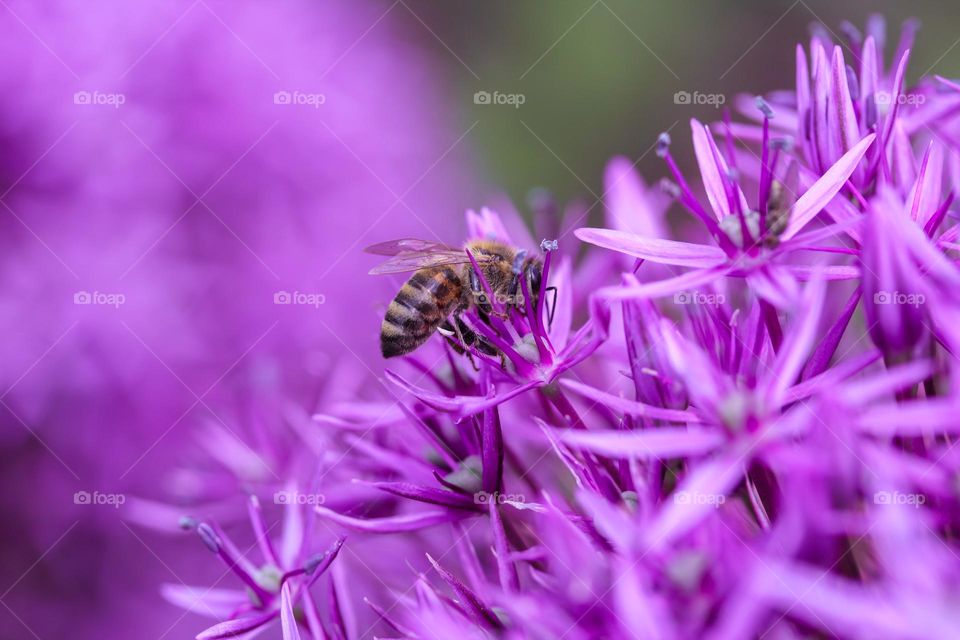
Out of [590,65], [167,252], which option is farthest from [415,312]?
[590,65]

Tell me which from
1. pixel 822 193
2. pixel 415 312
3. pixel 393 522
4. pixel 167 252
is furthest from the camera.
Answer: pixel 167 252

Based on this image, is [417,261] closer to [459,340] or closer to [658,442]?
[459,340]

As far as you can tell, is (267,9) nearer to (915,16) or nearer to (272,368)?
(272,368)

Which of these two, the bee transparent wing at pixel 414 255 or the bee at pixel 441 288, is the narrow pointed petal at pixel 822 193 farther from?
the bee transparent wing at pixel 414 255

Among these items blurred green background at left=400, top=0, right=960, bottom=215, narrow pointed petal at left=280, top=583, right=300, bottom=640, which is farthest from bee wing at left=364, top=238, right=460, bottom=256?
blurred green background at left=400, top=0, right=960, bottom=215

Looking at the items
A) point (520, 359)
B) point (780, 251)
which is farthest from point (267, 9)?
point (780, 251)

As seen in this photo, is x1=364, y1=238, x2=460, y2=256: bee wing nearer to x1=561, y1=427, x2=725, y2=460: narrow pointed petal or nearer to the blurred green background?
x1=561, y1=427, x2=725, y2=460: narrow pointed petal


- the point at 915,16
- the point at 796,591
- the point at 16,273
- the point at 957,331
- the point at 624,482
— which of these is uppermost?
the point at 915,16
